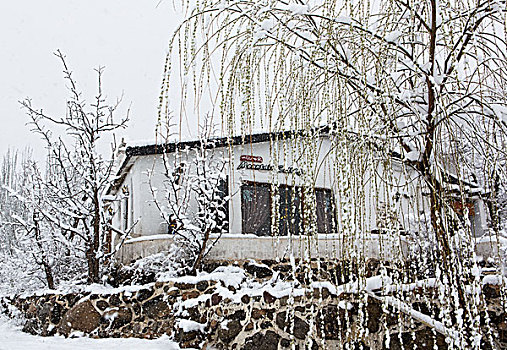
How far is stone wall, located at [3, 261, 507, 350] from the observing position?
4508 millimetres

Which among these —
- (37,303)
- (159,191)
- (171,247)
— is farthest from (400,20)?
(37,303)

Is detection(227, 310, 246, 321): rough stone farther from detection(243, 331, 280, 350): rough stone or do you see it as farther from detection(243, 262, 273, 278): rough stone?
detection(243, 262, 273, 278): rough stone

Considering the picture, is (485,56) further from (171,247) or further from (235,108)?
(171,247)

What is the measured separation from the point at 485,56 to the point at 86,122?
9.01 meters

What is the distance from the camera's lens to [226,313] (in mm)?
6027

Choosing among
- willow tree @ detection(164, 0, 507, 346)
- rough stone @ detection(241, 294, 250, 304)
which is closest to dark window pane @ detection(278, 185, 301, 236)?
willow tree @ detection(164, 0, 507, 346)

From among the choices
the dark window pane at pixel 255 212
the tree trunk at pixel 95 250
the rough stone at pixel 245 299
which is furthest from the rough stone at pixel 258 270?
the tree trunk at pixel 95 250

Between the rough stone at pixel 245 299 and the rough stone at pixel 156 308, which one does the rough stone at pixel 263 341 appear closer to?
the rough stone at pixel 245 299

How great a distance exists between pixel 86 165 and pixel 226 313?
4903 millimetres

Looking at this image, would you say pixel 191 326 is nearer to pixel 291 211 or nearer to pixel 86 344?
pixel 86 344

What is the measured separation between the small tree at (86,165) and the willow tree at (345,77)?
7.87m

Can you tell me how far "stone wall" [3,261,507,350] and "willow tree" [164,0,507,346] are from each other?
7.72 feet

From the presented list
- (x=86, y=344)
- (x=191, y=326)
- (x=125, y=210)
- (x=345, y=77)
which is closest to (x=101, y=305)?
(x=86, y=344)

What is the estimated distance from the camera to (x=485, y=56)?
203cm
